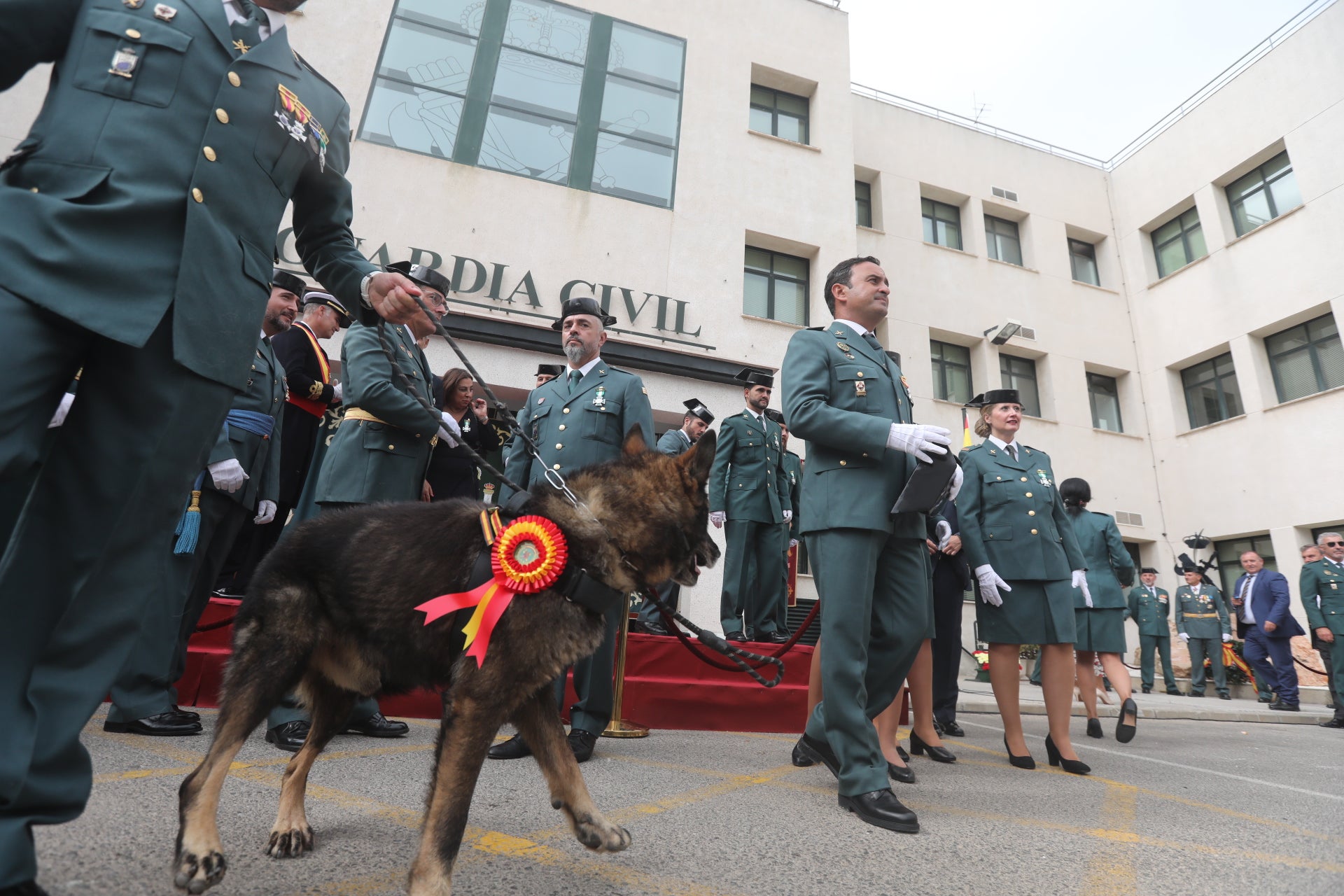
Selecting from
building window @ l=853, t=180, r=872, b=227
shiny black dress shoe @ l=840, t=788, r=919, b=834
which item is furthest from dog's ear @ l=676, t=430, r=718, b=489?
building window @ l=853, t=180, r=872, b=227

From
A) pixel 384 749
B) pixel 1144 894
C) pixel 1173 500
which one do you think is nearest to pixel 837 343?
pixel 1144 894

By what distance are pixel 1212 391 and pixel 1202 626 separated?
24.4ft

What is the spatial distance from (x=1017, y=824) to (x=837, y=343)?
2.36m

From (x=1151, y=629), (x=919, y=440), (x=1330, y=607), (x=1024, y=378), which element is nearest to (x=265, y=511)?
(x=919, y=440)

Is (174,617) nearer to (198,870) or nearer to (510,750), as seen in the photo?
(510,750)

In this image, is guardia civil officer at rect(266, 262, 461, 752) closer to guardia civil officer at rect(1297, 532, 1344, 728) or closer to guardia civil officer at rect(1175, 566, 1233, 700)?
guardia civil officer at rect(1297, 532, 1344, 728)

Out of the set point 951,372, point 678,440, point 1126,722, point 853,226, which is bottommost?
point 1126,722

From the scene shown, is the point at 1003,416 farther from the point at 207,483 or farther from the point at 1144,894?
the point at 207,483

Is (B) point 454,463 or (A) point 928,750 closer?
(A) point 928,750

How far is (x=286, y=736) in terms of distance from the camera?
3.78m

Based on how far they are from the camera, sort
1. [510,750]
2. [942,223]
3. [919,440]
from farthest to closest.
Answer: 1. [942,223]
2. [510,750]
3. [919,440]

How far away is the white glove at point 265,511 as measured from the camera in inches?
179

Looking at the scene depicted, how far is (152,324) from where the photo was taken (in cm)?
Result: 164

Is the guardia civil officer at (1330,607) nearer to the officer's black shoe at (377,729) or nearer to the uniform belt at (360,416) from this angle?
the officer's black shoe at (377,729)
